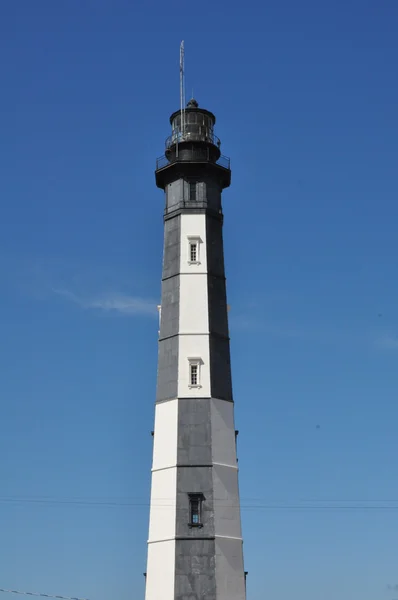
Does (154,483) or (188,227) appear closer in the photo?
(154,483)

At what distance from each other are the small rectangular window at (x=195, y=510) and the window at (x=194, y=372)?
4.95 m

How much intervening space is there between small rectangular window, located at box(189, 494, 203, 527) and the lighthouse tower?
42 millimetres

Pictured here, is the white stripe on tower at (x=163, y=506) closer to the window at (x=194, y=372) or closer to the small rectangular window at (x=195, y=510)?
the small rectangular window at (x=195, y=510)

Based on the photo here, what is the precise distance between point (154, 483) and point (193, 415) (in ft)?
11.0

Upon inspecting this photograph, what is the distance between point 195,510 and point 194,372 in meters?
6.20

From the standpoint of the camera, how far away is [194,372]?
3662 cm

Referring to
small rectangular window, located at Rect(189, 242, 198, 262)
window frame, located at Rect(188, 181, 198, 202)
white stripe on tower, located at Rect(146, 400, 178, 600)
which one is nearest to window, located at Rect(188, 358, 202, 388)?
white stripe on tower, located at Rect(146, 400, 178, 600)

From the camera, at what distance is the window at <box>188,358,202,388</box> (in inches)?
1428

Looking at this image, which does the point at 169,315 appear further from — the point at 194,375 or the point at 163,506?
the point at 163,506

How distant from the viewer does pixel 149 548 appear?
33781 mm

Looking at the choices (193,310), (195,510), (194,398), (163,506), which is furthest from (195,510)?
(193,310)

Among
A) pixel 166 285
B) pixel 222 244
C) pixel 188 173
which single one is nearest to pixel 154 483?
pixel 166 285

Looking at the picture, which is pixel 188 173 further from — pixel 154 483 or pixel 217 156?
pixel 154 483

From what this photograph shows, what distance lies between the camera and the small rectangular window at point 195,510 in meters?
33.4
